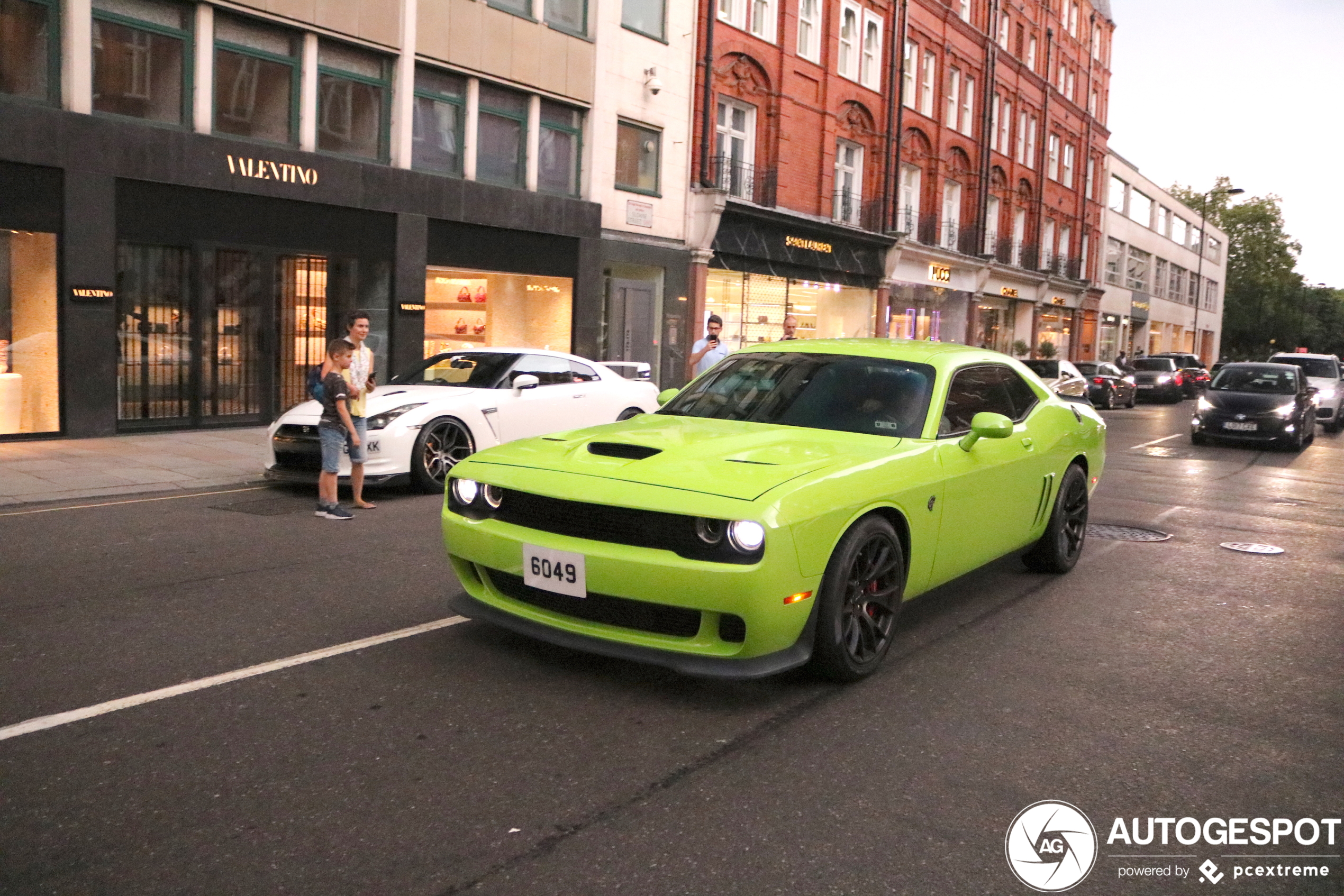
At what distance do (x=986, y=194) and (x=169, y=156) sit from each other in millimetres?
31073

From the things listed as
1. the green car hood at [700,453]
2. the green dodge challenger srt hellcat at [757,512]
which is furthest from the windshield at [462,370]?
the green car hood at [700,453]

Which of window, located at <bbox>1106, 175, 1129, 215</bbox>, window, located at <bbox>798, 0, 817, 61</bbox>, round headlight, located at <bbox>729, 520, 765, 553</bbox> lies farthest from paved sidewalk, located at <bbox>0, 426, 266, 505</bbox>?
window, located at <bbox>1106, 175, 1129, 215</bbox>

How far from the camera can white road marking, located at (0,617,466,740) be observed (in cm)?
399

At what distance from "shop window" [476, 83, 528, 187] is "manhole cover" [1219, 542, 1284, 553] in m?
14.4

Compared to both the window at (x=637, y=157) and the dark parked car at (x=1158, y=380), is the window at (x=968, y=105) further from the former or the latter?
the window at (x=637, y=157)

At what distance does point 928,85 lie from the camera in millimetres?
34750

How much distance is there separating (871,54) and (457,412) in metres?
24.9

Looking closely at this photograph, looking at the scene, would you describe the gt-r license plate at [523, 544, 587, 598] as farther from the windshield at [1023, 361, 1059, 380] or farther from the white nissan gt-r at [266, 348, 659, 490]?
the windshield at [1023, 361, 1059, 380]

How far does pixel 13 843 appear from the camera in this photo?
3076mm

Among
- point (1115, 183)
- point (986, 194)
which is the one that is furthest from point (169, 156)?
point (1115, 183)

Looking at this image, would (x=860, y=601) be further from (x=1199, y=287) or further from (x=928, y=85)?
(x=1199, y=287)

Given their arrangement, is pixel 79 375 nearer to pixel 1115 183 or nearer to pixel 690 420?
pixel 690 420

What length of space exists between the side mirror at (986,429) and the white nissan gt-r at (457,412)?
557cm

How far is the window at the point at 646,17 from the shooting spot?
22.2 m
